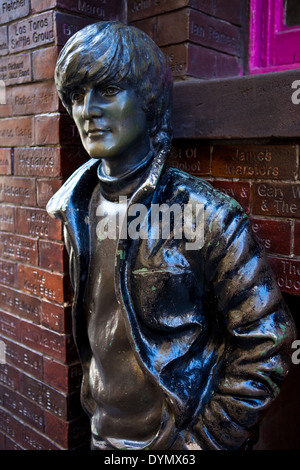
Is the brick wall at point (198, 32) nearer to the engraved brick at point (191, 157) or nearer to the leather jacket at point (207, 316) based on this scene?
the engraved brick at point (191, 157)

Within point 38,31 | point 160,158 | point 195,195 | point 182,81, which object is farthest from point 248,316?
point 38,31

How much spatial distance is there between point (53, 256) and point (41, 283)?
149 mm

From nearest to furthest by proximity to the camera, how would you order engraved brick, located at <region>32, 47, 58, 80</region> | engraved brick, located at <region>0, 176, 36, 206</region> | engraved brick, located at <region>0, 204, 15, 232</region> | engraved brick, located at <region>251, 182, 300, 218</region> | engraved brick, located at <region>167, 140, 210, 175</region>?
engraved brick, located at <region>251, 182, 300, 218</region>
engraved brick, located at <region>167, 140, 210, 175</region>
engraved brick, located at <region>32, 47, 58, 80</region>
engraved brick, located at <region>0, 176, 36, 206</region>
engraved brick, located at <region>0, 204, 15, 232</region>

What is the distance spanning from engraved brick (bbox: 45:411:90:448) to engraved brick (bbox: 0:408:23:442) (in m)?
0.25

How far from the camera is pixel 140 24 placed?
5.49ft

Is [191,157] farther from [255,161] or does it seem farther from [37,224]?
[37,224]

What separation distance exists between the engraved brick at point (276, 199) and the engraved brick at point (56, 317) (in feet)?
2.67

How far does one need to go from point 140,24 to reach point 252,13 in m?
0.42

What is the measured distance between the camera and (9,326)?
6.51ft

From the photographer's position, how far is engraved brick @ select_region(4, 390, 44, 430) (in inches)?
73.0

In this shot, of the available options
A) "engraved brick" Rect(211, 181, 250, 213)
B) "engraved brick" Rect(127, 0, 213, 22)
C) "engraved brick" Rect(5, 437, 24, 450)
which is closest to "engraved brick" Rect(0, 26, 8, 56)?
"engraved brick" Rect(127, 0, 213, 22)

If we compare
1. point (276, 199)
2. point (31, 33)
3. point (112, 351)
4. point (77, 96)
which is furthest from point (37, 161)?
point (276, 199)

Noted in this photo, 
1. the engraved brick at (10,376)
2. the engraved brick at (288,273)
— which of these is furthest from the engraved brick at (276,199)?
the engraved brick at (10,376)

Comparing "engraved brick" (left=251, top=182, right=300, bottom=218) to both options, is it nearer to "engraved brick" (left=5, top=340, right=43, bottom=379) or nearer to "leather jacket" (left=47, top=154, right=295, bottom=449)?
"leather jacket" (left=47, top=154, right=295, bottom=449)
